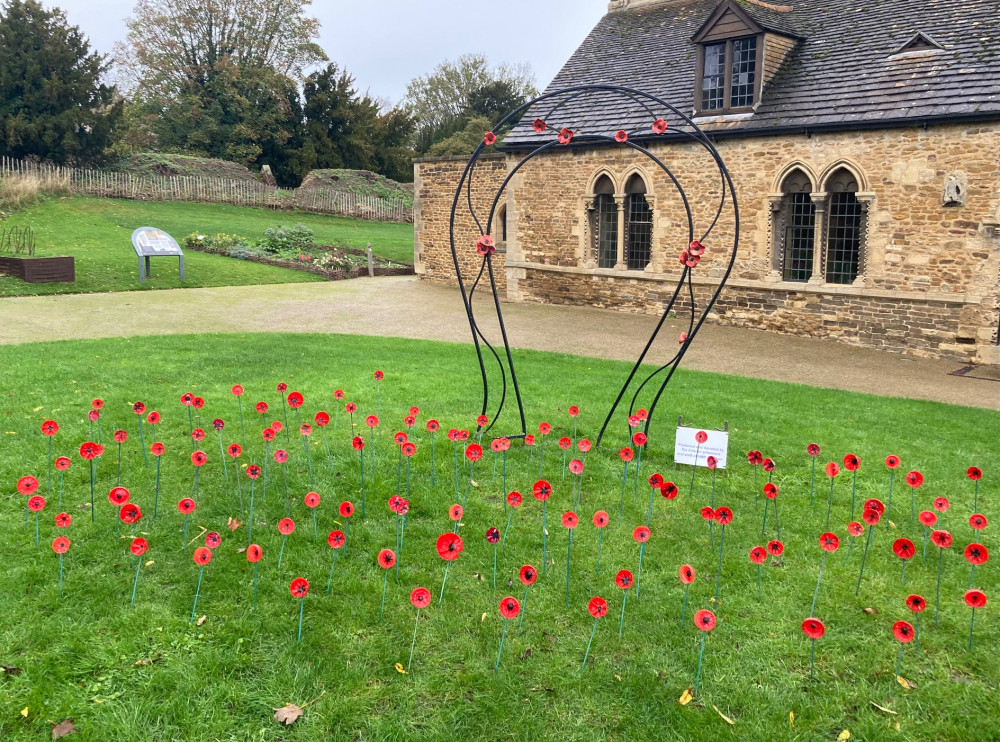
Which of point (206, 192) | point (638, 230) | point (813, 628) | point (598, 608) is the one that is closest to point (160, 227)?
point (206, 192)

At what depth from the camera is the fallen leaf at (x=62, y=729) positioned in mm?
3218

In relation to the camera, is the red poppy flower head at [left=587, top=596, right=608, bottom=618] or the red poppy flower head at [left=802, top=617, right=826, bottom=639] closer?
the red poppy flower head at [left=802, top=617, right=826, bottom=639]

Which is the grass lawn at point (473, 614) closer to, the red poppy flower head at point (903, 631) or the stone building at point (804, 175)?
the red poppy flower head at point (903, 631)

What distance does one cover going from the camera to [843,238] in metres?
14.9

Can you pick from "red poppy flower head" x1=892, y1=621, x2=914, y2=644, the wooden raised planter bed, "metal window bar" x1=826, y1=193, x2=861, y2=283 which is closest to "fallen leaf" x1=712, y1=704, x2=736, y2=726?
"red poppy flower head" x1=892, y1=621, x2=914, y2=644

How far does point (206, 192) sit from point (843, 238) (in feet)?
88.1

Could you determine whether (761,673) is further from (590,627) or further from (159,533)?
(159,533)

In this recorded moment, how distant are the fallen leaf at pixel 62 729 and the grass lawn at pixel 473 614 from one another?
0.04 m

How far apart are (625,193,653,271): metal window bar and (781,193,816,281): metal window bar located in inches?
124

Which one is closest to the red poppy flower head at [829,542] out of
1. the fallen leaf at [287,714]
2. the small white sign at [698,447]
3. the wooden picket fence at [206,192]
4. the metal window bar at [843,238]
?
the small white sign at [698,447]

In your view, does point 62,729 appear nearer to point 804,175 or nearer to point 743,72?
point 804,175

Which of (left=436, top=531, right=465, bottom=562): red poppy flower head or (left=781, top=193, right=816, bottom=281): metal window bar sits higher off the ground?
(left=781, top=193, right=816, bottom=281): metal window bar

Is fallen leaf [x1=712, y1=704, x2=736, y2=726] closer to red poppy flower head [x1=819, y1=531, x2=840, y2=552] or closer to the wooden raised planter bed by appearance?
red poppy flower head [x1=819, y1=531, x2=840, y2=552]

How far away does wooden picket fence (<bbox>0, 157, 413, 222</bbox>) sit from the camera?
30156mm
